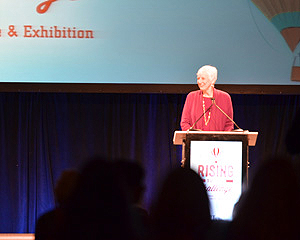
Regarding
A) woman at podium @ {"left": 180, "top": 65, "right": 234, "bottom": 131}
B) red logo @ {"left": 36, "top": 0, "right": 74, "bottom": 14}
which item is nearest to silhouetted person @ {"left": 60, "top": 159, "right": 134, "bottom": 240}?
woman at podium @ {"left": 180, "top": 65, "right": 234, "bottom": 131}

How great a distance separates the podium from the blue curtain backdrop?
2.22m

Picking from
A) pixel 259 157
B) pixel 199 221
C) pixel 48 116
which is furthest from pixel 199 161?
pixel 48 116

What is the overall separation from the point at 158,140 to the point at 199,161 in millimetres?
2299

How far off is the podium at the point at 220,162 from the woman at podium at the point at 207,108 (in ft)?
1.72

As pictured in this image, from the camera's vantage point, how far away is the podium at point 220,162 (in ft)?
11.3

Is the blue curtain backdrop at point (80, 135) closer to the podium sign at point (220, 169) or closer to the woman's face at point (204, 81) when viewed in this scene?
the woman's face at point (204, 81)

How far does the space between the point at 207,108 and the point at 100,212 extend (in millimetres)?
2764

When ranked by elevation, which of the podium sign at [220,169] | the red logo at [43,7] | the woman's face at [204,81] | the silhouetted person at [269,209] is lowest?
the podium sign at [220,169]

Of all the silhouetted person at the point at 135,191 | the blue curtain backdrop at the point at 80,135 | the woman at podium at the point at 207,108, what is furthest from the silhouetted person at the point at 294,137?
the silhouetted person at the point at 135,191

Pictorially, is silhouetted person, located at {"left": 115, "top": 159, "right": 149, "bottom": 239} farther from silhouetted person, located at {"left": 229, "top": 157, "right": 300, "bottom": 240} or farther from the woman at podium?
the woman at podium

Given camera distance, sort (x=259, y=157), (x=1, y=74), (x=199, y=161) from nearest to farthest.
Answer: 1. (x=199, y=161)
2. (x=1, y=74)
3. (x=259, y=157)

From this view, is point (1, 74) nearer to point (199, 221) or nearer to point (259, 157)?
point (259, 157)

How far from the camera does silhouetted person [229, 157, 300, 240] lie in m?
1.30

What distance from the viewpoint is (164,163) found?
18.9 feet
